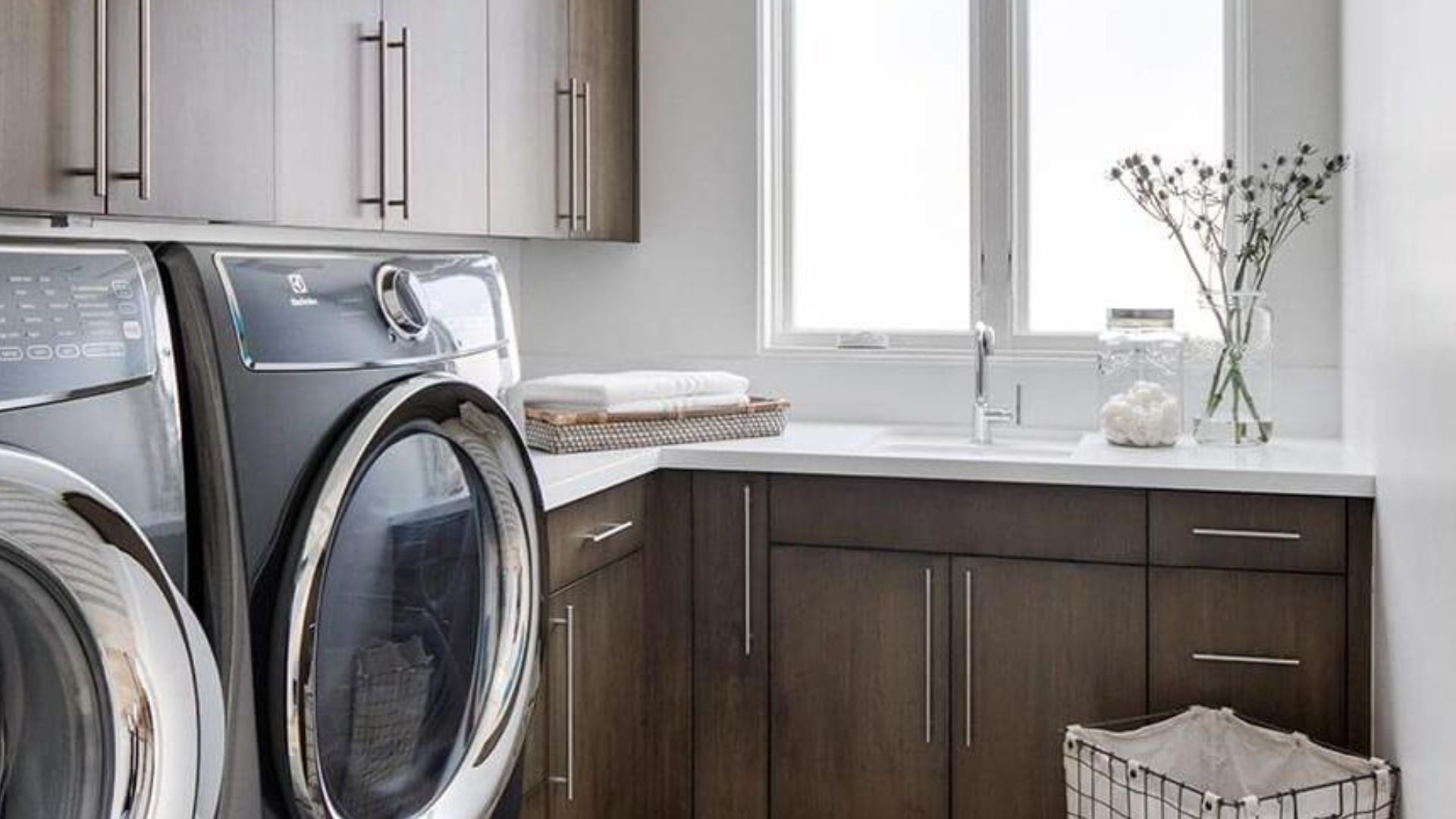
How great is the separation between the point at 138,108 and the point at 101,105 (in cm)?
8

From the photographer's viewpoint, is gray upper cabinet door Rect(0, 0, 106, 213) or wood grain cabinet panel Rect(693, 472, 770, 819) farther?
wood grain cabinet panel Rect(693, 472, 770, 819)

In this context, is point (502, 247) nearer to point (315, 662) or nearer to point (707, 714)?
point (707, 714)

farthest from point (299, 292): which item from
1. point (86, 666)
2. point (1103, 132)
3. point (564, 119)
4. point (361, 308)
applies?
point (1103, 132)

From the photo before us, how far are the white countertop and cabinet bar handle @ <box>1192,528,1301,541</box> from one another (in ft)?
0.25

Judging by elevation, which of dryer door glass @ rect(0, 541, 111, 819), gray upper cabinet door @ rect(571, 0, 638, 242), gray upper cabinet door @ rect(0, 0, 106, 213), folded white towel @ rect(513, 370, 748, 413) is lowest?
dryer door glass @ rect(0, 541, 111, 819)

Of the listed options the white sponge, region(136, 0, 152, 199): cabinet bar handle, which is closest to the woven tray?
the white sponge

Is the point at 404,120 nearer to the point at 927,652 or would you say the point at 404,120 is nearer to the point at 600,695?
the point at 600,695

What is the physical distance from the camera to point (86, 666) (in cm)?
124

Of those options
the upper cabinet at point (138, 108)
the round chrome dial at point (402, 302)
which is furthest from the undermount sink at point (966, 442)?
the upper cabinet at point (138, 108)

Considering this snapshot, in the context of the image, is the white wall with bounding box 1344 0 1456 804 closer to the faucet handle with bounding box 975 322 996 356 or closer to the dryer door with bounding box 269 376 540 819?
the faucet handle with bounding box 975 322 996 356

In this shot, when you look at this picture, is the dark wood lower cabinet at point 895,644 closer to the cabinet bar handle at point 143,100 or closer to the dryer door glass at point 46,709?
→ the cabinet bar handle at point 143,100

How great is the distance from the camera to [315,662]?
1570 millimetres

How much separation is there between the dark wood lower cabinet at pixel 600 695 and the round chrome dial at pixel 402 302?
702 mm

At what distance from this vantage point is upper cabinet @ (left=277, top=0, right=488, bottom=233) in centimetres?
216
